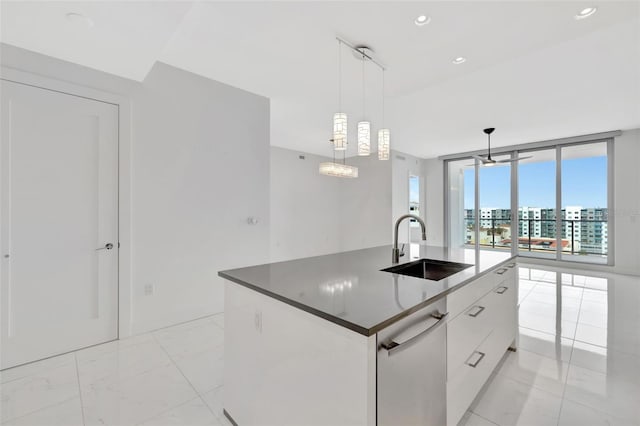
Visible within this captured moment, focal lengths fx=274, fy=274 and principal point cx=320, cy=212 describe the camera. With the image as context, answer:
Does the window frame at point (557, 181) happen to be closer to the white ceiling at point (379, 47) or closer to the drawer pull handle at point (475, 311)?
the white ceiling at point (379, 47)

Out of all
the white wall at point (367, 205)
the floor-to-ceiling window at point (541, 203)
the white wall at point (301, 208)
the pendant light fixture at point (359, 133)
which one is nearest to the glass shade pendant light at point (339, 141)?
the pendant light fixture at point (359, 133)

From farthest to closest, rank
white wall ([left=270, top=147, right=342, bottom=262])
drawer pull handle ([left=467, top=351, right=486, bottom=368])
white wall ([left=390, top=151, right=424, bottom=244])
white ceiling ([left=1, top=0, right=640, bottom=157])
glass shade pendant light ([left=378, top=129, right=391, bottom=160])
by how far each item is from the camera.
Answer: white wall ([left=390, top=151, right=424, bottom=244]) < white wall ([left=270, top=147, right=342, bottom=262]) < glass shade pendant light ([left=378, top=129, right=391, bottom=160]) < white ceiling ([left=1, top=0, right=640, bottom=157]) < drawer pull handle ([left=467, top=351, right=486, bottom=368])

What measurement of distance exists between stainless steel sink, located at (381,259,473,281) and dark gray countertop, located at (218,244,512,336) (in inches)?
2.8

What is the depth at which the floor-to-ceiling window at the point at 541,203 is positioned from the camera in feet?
18.5

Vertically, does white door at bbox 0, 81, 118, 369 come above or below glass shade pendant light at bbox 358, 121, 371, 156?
below

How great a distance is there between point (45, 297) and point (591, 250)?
8742 millimetres

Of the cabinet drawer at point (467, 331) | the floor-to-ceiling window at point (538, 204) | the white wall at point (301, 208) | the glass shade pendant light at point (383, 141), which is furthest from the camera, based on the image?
the white wall at point (301, 208)

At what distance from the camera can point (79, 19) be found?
1.80 m

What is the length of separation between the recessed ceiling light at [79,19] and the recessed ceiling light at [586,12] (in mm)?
3439

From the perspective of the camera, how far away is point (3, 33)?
1.97 meters

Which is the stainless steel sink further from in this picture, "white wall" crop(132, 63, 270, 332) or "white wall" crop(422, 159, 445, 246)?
"white wall" crop(422, 159, 445, 246)

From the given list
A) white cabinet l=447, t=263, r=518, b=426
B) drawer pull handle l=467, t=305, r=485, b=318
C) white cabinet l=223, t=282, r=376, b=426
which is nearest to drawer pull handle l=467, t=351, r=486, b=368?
white cabinet l=447, t=263, r=518, b=426

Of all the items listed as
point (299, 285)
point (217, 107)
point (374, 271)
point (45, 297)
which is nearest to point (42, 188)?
point (45, 297)

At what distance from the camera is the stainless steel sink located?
1848 mm
